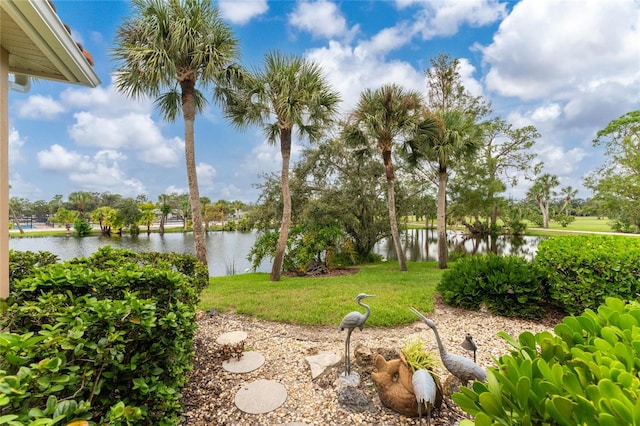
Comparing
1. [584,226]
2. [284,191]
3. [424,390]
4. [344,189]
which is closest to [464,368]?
[424,390]

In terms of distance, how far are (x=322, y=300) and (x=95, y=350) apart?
14.0 feet

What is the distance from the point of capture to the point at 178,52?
21.1 ft

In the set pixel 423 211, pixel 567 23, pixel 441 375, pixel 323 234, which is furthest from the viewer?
pixel 423 211

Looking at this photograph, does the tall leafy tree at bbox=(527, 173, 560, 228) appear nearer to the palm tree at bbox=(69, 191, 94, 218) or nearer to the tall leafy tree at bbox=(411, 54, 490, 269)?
the tall leafy tree at bbox=(411, 54, 490, 269)

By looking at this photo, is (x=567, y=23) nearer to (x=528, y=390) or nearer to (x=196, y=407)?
(x=528, y=390)

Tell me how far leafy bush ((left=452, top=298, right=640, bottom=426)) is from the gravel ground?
0.61 metres

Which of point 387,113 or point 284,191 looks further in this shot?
point 387,113

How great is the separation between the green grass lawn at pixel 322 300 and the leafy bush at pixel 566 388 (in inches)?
132

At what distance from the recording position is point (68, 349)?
50.5 inches

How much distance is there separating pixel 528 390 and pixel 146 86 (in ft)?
28.5

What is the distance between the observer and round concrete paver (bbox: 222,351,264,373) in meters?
2.77

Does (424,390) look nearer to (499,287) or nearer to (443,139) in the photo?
(499,287)

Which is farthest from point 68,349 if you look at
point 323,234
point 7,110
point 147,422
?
point 323,234

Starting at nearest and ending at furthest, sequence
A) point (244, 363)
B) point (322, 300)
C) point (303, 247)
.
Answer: point (244, 363), point (322, 300), point (303, 247)
